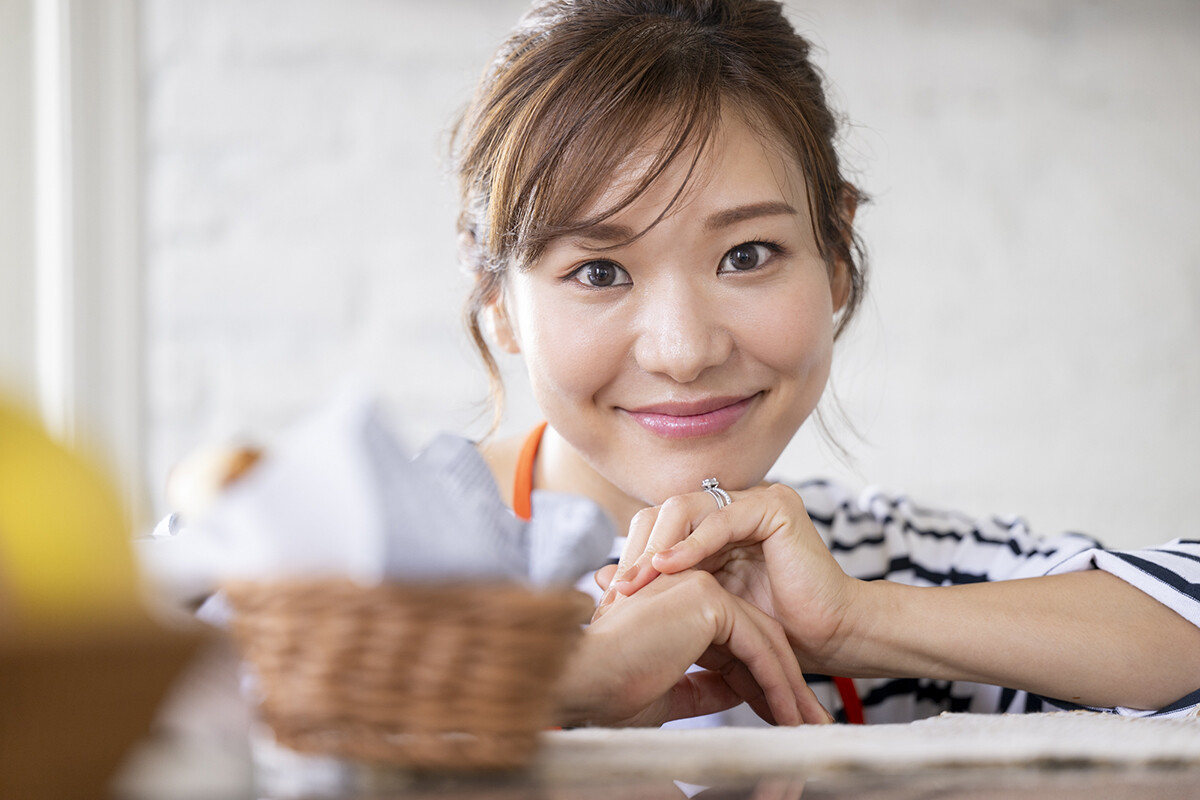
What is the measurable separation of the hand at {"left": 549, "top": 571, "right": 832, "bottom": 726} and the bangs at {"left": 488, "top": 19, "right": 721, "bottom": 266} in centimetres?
31

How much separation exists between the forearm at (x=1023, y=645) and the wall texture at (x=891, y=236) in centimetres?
86

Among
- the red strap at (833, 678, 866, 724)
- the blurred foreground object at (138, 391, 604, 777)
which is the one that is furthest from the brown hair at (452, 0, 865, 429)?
the blurred foreground object at (138, 391, 604, 777)

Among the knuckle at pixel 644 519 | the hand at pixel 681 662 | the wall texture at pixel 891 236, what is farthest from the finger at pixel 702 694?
the wall texture at pixel 891 236

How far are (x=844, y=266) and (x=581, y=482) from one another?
333 mm

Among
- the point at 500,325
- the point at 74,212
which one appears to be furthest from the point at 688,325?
the point at 74,212

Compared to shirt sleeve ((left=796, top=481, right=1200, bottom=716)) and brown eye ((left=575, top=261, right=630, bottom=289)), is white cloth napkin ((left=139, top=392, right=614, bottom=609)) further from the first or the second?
shirt sleeve ((left=796, top=481, right=1200, bottom=716))

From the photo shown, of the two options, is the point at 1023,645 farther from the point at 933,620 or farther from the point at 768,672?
the point at 768,672

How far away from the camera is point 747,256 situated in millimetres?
868

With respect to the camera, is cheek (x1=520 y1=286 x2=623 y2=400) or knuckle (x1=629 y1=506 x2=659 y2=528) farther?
cheek (x1=520 y1=286 x2=623 y2=400)

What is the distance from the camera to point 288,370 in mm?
1634

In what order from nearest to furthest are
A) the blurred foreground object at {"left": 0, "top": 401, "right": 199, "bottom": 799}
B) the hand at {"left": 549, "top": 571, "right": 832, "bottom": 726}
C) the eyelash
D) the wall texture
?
the blurred foreground object at {"left": 0, "top": 401, "right": 199, "bottom": 799}
the hand at {"left": 549, "top": 571, "right": 832, "bottom": 726}
the eyelash
the wall texture

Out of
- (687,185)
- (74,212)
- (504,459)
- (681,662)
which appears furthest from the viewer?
(74,212)

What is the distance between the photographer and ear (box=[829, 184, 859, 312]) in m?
1.02

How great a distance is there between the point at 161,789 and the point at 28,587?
0.07m
